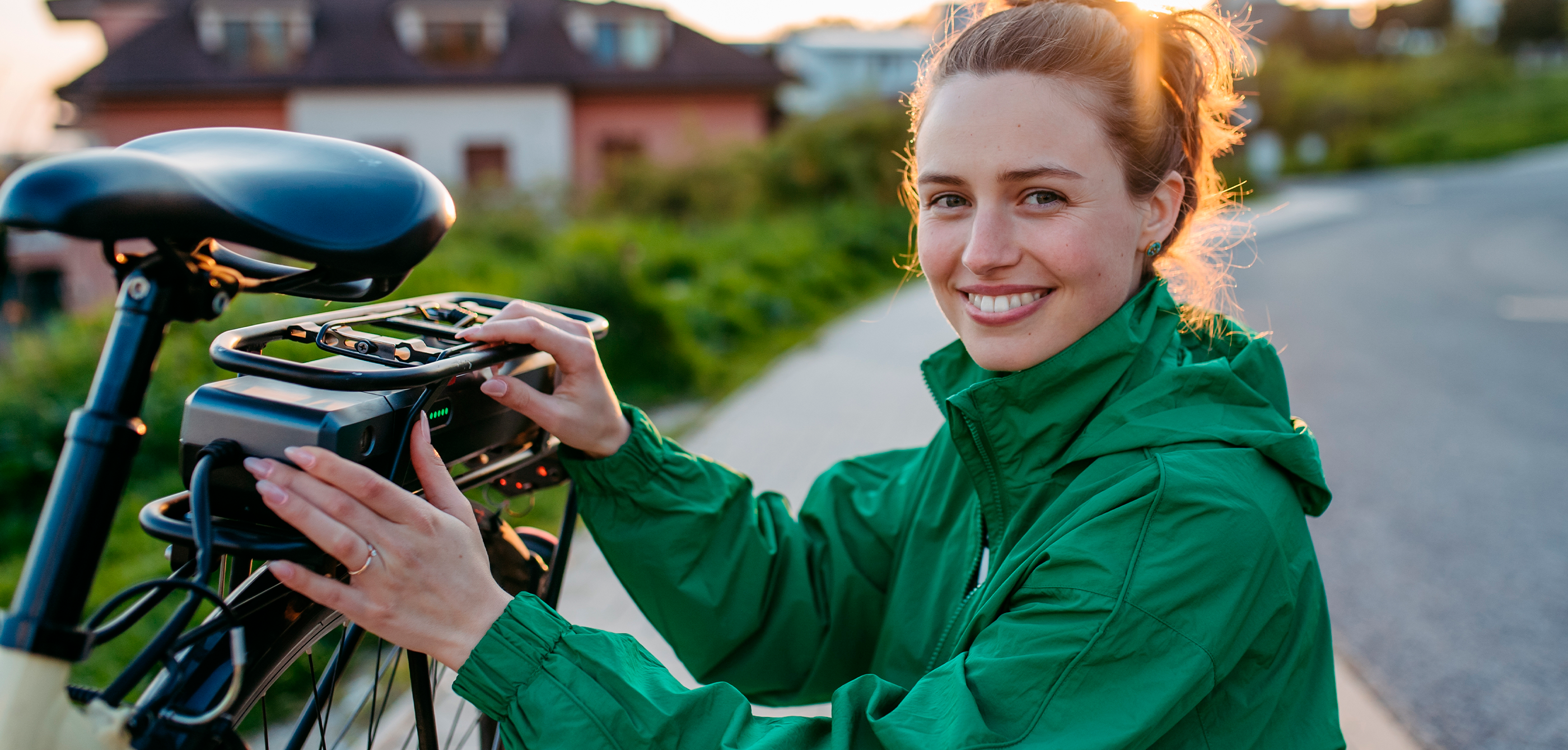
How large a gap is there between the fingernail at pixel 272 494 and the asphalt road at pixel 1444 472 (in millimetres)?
3126

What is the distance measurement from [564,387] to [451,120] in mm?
27184

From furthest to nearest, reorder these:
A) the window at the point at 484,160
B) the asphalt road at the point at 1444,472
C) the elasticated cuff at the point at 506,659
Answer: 1. the window at the point at 484,160
2. the asphalt road at the point at 1444,472
3. the elasticated cuff at the point at 506,659

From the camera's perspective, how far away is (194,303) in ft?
2.89

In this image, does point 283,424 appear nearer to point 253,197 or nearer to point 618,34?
point 253,197

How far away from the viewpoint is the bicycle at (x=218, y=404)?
777 millimetres

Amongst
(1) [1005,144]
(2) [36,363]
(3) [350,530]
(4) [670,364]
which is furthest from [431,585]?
(2) [36,363]

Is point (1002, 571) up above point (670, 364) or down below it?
above

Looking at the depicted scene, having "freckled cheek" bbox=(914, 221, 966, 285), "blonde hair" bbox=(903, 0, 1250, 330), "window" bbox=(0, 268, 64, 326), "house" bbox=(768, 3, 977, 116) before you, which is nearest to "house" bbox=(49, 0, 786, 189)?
"window" bbox=(0, 268, 64, 326)

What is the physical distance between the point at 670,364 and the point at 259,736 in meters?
5.09

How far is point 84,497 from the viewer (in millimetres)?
790

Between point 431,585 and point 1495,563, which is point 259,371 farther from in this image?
point 1495,563

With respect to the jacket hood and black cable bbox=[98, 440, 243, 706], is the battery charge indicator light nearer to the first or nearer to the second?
black cable bbox=[98, 440, 243, 706]

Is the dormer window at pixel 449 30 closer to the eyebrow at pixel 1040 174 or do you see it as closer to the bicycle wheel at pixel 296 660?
the bicycle wheel at pixel 296 660

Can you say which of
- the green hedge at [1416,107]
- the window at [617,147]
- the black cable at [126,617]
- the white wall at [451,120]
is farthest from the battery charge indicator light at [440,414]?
the green hedge at [1416,107]
